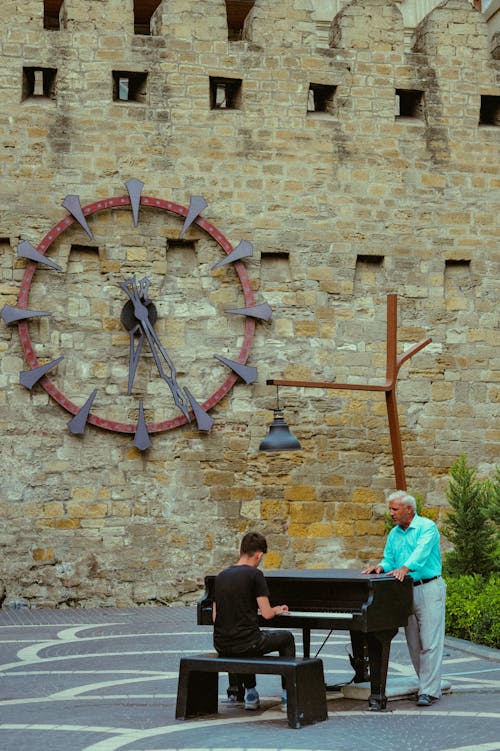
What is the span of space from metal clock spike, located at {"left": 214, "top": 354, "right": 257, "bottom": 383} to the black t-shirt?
25.6ft

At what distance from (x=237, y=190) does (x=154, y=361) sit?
93.6 inches

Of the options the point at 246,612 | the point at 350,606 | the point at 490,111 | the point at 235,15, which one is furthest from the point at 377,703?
the point at 235,15

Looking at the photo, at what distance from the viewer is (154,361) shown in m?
15.7

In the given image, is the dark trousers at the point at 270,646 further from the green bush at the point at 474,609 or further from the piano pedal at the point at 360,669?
the green bush at the point at 474,609

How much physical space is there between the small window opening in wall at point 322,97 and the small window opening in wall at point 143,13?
2423mm

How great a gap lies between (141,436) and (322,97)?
5017 mm

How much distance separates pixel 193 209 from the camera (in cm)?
1595

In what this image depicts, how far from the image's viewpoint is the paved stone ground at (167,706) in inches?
278

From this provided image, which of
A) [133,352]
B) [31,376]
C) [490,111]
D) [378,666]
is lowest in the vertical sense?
[378,666]

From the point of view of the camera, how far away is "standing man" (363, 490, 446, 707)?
8.41 m

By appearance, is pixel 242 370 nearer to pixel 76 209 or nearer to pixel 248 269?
pixel 248 269

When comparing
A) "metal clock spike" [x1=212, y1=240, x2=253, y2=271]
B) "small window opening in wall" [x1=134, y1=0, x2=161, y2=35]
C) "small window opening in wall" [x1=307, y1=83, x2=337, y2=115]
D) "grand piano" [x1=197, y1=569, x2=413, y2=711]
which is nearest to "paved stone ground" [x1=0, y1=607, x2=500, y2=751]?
"grand piano" [x1=197, y1=569, x2=413, y2=711]

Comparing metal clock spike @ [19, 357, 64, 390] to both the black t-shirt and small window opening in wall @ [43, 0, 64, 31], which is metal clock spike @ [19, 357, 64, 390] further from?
the black t-shirt

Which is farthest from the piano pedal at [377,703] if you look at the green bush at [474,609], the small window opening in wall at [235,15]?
the small window opening in wall at [235,15]
